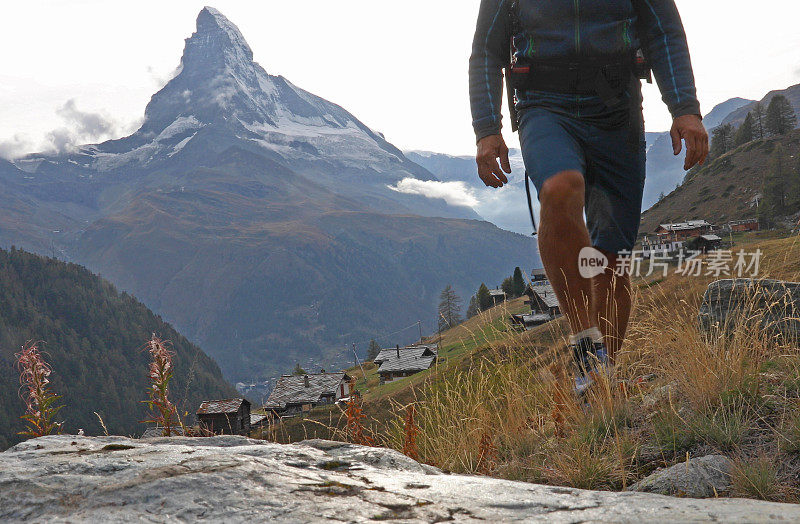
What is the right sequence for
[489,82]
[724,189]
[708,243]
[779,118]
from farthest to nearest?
[779,118] → [724,189] → [708,243] → [489,82]

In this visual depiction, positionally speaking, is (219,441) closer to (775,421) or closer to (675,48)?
(775,421)

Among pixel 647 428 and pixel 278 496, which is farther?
pixel 647 428

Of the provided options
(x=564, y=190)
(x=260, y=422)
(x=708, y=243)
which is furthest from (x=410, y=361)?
(x=564, y=190)

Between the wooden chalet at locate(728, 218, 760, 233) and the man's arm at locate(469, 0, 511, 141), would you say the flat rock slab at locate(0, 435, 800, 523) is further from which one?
the wooden chalet at locate(728, 218, 760, 233)

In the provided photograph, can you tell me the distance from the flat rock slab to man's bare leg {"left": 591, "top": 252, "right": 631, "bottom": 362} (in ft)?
6.92

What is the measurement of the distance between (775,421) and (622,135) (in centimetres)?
216

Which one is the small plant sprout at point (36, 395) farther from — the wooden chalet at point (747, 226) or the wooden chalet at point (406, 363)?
the wooden chalet at point (747, 226)

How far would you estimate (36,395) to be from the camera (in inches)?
143

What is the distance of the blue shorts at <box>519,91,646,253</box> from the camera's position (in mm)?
3697

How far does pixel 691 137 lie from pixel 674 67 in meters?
0.62

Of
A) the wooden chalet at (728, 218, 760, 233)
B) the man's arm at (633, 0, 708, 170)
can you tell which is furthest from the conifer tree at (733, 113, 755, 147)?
the man's arm at (633, 0, 708, 170)

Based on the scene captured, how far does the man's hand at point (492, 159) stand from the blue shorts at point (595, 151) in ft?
0.56

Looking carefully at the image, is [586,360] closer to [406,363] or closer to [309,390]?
[309,390]

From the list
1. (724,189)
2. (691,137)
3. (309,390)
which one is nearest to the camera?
(691,137)
